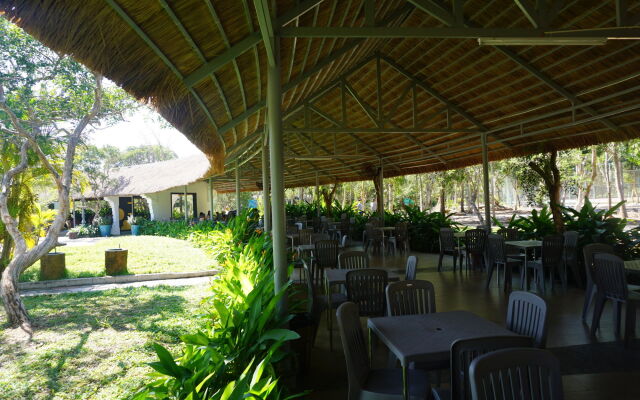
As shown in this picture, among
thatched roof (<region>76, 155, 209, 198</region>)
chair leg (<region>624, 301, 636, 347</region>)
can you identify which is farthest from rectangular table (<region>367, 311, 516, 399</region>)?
thatched roof (<region>76, 155, 209, 198</region>)

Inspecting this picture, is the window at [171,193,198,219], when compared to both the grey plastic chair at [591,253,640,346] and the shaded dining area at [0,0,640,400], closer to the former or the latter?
the shaded dining area at [0,0,640,400]

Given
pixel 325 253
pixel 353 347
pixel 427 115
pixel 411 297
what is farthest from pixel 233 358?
pixel 427 115

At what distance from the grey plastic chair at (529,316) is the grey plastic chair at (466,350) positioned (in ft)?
1.86

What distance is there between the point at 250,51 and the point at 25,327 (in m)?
5.33

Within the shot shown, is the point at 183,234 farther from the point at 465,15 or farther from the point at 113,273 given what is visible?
the point at 465,15

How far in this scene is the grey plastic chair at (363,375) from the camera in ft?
8.14

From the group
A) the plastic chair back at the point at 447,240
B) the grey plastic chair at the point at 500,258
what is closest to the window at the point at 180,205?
the plastic chair back at the point at 447,240

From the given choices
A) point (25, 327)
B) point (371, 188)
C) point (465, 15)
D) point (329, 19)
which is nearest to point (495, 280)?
point (465, 15)

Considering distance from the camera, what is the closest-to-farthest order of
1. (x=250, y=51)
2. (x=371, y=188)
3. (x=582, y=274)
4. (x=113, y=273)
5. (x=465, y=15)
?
1. (x=250, y=51)
2. (x=582, y=274)
3. (x=465, y=15)
4. (x=113, y=273)
5. (x=371, y=188)

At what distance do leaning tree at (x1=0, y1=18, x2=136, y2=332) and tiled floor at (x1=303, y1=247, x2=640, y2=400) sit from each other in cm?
490

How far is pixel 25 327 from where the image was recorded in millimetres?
6223

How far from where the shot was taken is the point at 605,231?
7570 millimetres

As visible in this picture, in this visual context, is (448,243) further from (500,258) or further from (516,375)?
(516,375)

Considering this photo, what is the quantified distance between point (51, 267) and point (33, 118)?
375 centimetres
